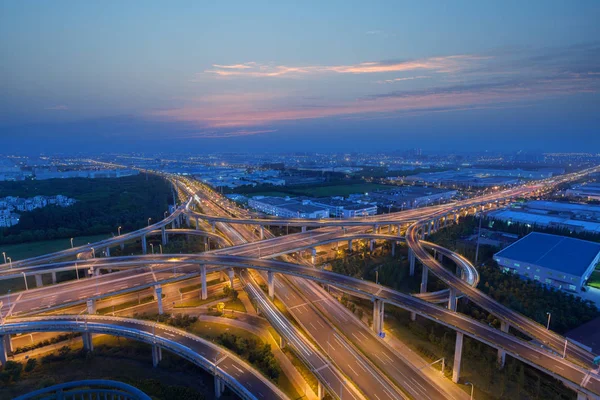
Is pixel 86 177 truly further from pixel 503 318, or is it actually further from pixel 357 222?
pixel 503 318

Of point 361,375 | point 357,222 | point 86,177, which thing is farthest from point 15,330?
point 86,177

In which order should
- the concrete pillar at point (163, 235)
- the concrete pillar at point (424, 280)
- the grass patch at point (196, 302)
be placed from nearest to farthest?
1. the grass patch at point (196, 302)
2. the concrete pillar at point (424, 280)
3. the concrete pillar at point (163, 235)

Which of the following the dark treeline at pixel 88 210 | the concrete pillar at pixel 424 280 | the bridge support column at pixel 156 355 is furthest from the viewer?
the dark treeline at pixel 88 210

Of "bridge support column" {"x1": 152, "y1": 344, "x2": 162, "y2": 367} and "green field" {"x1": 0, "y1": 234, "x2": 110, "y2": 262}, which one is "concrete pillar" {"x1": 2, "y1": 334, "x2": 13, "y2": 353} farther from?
"green field" {"x1": 0, "y1": 234, "x2": 110, "y2": 262}

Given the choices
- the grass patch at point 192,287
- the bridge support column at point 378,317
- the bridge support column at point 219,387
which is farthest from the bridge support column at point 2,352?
the bridge support column at point 378,317

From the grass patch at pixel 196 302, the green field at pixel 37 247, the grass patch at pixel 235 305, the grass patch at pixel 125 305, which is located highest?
the grass patch at pixel 125 305

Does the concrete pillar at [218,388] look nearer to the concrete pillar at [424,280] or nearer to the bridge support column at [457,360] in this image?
the bridge support column at [457,360]
